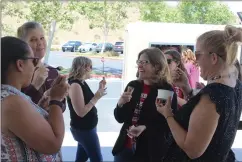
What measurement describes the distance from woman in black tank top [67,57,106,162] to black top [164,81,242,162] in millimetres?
1607

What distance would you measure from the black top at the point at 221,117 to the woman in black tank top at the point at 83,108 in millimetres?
1607

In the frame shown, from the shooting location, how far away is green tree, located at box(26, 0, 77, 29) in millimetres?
5476

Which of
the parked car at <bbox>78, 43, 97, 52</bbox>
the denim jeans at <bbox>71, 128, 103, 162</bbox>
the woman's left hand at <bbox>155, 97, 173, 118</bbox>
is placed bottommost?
the denim jeans at <bbox>71, 128, 103, 162</bbox>

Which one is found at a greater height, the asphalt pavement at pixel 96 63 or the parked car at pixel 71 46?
the parked car at pixel 71 46

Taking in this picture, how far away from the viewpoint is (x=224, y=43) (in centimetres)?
129

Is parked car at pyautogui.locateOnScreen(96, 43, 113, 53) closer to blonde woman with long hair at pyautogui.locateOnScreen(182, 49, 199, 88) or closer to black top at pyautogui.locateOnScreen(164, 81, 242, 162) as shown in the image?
blonde woman with long hair at pyautogui.locateOnScreen(182, 49, 199, 88)

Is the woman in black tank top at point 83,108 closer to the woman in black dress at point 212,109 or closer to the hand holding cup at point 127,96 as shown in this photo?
the hand holding cup at point 127,96

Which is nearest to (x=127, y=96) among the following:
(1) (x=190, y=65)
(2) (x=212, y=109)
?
(2) (x=212, y=109)

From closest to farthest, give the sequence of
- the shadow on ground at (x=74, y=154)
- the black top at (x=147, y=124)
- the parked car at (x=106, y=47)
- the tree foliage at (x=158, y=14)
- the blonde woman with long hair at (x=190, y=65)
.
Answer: the black top at (x=147, y=124), the blonde woman with long hair at (x=190, y=65), the shadow on ground at (x=74, y=154), the tree foliage at (x=158, y=14), the parked car at (x=106, y=47)

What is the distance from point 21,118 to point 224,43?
90 cm

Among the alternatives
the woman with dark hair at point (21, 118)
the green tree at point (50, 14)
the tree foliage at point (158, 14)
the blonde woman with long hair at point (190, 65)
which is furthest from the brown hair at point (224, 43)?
the tree foliage at point (158, 14)

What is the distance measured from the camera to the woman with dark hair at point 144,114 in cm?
203

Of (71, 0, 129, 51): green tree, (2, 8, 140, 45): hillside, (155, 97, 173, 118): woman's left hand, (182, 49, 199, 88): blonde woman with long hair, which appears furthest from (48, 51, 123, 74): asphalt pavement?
(155, 97, 173, 118): woman's left hand

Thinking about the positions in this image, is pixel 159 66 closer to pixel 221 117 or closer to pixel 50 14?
pixel 221 117
